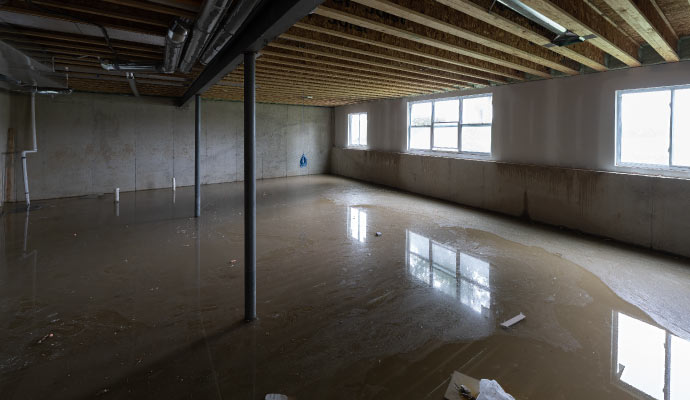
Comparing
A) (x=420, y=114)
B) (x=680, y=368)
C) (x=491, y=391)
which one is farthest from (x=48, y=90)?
(x=680, y=368)

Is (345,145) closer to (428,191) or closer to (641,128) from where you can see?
(428,191)

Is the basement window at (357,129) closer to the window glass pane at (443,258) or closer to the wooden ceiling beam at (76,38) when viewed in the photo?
the window glass pane at (443,258)

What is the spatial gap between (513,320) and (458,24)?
2.78 meters

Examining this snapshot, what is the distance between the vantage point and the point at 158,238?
527 centimetres

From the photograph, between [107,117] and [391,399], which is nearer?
[391,399]

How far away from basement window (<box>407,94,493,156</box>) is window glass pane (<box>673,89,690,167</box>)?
2957 mm

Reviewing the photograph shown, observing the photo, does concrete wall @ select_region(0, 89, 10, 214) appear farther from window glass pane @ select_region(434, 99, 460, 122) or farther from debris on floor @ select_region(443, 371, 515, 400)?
debris on floor @ select_region(443, 371, 515, 400)

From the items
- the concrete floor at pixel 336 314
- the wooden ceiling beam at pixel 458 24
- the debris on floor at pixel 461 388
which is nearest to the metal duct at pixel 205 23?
the wooden ceiling beam at pixel 458 24

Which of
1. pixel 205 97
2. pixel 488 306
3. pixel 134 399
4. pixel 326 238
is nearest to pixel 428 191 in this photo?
pixel 326 238

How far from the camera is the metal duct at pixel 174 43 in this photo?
3.05 metres

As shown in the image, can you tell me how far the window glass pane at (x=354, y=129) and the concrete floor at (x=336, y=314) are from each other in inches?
269

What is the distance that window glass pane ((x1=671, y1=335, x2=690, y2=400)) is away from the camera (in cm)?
213

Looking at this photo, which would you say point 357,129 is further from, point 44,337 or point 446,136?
point 44,337

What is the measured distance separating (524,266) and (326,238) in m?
2.59
